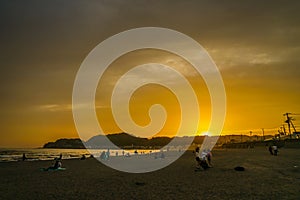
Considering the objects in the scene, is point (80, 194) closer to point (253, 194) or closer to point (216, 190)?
point (216, 190)

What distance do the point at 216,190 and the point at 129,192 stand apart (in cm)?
461

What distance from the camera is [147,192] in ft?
50.3

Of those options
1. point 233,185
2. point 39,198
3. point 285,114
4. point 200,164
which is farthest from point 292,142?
point 39,198

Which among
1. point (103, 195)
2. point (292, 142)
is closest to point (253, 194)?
point (103, 195)

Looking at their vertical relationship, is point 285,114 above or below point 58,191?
above

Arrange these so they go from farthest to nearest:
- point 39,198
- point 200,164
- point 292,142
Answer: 1. point 292,142
2. point 200,164
3. point 39,198

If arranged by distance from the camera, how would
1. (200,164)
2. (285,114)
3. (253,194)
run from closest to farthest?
1. (253,194)
2. (200,164)
3. (285,114)

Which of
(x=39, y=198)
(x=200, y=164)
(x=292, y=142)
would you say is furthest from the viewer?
(x=292, y=142)

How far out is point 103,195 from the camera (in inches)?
588

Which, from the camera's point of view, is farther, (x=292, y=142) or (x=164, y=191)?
Answer: (x=292, y=142)

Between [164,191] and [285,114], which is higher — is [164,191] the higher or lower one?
the lower one

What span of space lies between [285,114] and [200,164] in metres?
99.7

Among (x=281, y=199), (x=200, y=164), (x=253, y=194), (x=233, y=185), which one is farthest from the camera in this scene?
(x=200, y=164)

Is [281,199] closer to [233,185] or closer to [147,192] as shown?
[233,185]
